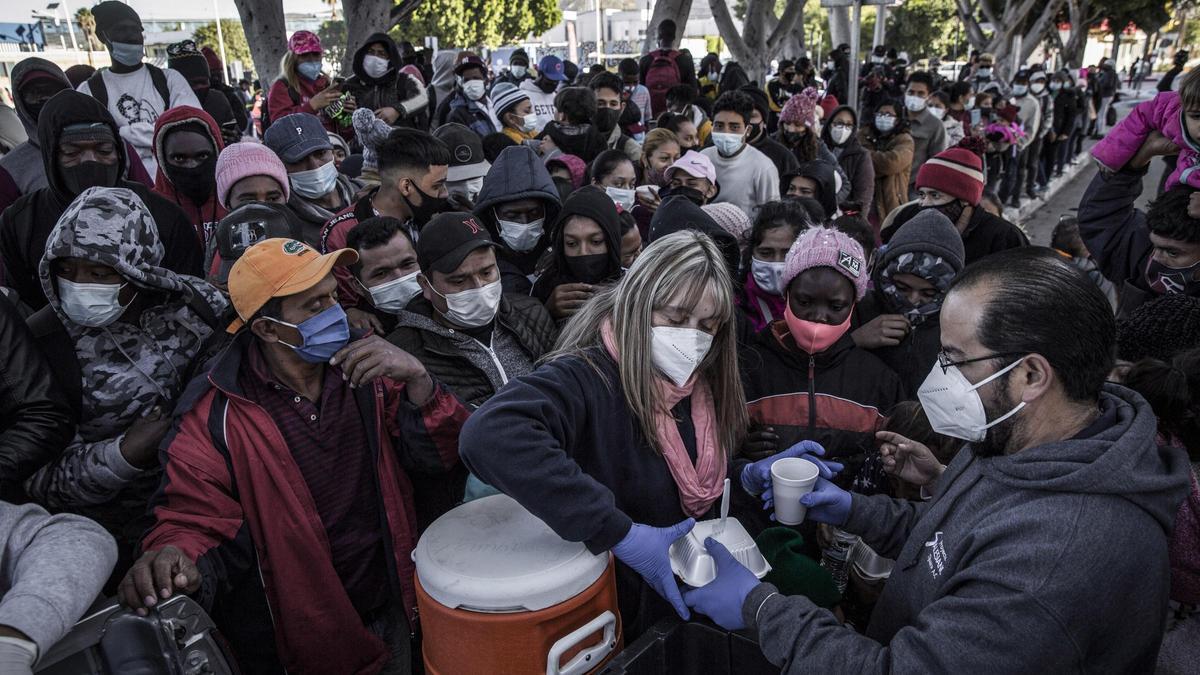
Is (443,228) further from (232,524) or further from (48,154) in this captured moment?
(48,154)

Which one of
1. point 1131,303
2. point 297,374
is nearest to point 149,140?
point 297,374

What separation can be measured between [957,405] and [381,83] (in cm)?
705

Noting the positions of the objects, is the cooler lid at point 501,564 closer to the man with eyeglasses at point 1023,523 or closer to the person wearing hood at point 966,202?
the man with eyeglasses at point 1023,523

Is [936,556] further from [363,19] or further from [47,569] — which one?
[363,19]

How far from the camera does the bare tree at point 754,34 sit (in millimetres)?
16203

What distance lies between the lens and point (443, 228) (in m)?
3.00

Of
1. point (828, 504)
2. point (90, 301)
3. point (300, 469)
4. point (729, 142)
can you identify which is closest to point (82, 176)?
point (90, 301)

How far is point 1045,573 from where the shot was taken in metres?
1.36

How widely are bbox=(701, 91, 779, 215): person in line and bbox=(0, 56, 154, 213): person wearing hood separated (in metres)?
4.09

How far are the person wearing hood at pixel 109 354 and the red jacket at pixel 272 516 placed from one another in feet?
1.12

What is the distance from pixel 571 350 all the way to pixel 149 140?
16.0 ft

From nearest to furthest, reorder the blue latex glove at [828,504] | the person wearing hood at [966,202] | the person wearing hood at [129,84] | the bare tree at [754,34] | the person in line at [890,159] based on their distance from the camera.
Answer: the blue latex glove at [828,504], the person wearing hood at [966,202], the person wearing hood at [129,84], the person in line at [890,159], the bare tree at [754,34]

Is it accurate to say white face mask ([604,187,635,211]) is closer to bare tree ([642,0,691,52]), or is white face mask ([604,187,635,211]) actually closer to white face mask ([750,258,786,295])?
white face mask ([750,258,786,295])

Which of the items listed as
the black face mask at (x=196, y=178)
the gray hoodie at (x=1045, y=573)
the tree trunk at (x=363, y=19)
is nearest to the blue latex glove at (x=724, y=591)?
the gray hoodie at (x=1045, y=573)
